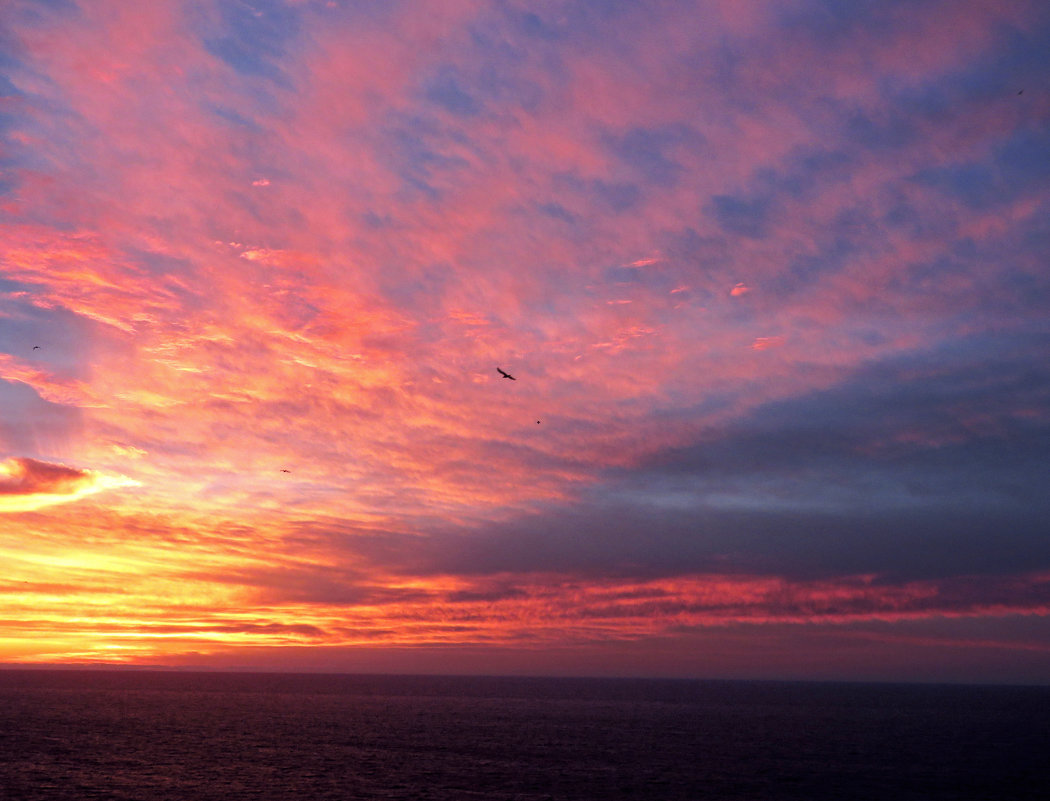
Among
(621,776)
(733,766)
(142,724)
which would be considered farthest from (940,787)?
(142,724)

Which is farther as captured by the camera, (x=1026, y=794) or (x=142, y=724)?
(x=142, y=724)

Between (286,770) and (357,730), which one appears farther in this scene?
(357,730)

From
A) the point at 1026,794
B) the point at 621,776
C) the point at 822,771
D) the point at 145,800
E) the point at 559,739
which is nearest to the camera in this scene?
the point at 145,800

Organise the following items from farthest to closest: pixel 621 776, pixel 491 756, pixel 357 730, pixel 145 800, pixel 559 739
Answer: pixel 357 730
pixel 559 739
pixel 491 756
pixel 621 776
pixel 145 800

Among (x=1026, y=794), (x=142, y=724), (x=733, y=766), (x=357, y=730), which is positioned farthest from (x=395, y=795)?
(x=142, y=724)

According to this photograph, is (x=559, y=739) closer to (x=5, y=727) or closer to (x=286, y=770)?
(x=286, y=770)

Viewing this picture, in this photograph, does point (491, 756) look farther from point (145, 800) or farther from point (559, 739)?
point (145, 800)

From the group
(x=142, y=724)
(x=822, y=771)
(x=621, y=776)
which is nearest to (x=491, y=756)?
(x=621, y=776)

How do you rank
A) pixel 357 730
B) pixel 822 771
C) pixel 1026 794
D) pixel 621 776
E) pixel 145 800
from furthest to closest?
pixel 357 730 < pixel 822 771 < pixel 621 776 < pixel 1026 794 < pixel 145 800

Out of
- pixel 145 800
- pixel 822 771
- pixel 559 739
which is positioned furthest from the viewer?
pixel 559 739
